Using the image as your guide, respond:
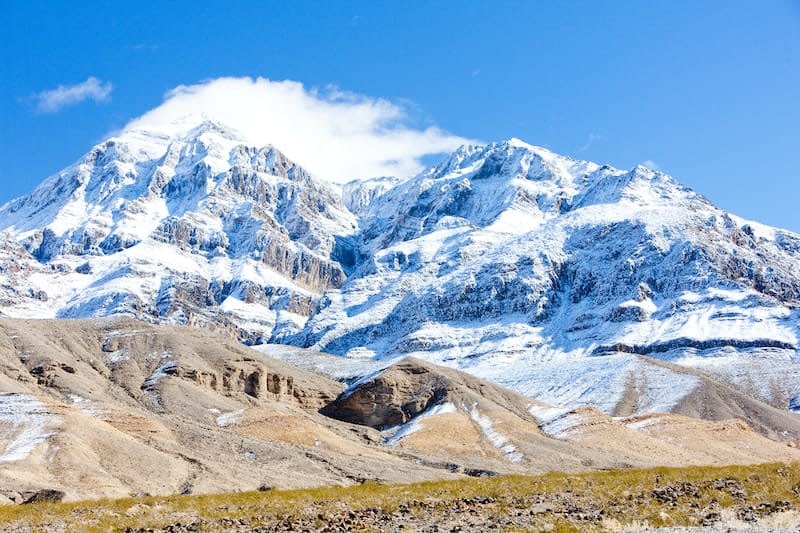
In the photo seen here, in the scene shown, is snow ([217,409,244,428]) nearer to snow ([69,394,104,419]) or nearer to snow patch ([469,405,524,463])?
snow ([69,394,104,419])

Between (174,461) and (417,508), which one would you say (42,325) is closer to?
(174,461)

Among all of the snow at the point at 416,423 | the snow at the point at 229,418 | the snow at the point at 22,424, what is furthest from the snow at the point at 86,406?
the snow at the point at 416,423

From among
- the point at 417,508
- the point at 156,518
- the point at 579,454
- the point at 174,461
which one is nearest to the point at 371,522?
the point at 417,508

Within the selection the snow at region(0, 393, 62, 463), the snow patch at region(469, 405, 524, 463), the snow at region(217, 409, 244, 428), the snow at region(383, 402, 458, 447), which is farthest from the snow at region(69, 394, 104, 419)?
the snow patch at region(469, 405, 524, 463)

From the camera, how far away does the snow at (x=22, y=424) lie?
75.5 meters

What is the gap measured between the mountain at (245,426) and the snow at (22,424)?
7.7 inches

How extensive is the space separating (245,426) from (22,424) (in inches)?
1218

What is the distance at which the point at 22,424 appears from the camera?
82.6 metres

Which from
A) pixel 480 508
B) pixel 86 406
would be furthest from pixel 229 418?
pixel 480 508

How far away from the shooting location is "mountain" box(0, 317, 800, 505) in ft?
250

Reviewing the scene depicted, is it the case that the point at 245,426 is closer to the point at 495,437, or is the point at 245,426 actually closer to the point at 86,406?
the point at 86,406

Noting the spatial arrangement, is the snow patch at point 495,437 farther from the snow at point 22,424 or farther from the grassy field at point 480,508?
the grassy field at point 480,508

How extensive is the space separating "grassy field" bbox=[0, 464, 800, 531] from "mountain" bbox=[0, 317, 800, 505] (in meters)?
22.3

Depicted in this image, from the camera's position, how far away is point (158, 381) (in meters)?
122
